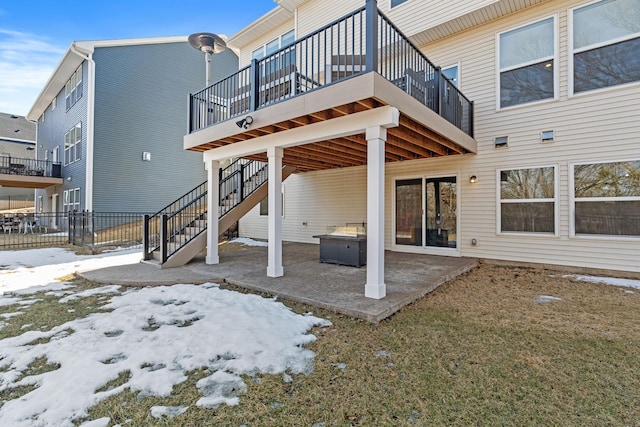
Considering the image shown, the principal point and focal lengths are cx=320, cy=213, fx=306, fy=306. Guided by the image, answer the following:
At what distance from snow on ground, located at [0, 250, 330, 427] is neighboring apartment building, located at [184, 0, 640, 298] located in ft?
5.14

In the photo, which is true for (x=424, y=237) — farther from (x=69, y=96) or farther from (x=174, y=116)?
(x=69, y=96)

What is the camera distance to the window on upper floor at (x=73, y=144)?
13134 mm

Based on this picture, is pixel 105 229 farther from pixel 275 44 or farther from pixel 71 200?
pixel 275 44

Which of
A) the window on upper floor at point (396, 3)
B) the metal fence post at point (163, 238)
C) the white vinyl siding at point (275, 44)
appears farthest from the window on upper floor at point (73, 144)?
the window on upper floor at point (396, 3)

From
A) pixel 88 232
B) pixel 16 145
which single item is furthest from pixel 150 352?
pixel 16 145

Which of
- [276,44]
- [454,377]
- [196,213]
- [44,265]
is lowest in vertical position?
[454,377]

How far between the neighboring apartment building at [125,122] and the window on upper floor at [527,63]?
1325cm

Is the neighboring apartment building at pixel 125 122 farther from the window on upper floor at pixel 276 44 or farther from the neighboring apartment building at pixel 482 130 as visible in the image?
the neighboring apartment building at pixel 482 130

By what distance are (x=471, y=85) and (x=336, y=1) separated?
5.04 m

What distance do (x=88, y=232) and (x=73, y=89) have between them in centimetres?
830

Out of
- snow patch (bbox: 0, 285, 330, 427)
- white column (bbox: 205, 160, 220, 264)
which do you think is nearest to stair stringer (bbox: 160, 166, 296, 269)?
white column (bbox: 205, 160, 220, 264)

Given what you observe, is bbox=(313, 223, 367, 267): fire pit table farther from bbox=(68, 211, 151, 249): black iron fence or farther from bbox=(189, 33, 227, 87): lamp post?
bbox=(68, 211, 151, 249): black iron fence

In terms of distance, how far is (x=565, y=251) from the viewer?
20.0 ft

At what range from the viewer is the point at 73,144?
13.8 m
